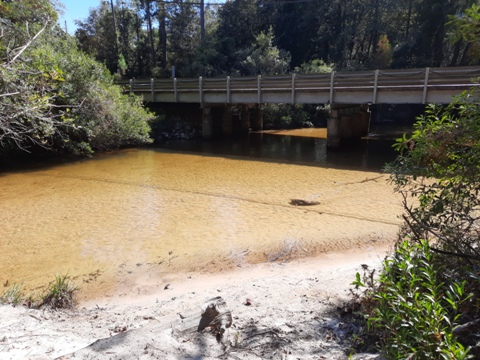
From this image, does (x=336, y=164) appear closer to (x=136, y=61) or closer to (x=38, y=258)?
(x=38, y=258)

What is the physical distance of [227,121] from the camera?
24844 mm

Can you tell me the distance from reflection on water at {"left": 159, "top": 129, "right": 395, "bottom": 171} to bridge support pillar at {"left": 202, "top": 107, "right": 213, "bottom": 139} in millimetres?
710

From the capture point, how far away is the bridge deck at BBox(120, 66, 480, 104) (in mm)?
13930

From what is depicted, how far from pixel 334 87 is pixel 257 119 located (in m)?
11.6

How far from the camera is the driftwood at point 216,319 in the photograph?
300 cm

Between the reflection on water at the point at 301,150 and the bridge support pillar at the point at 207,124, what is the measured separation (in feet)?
2.33

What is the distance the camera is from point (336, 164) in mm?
14727

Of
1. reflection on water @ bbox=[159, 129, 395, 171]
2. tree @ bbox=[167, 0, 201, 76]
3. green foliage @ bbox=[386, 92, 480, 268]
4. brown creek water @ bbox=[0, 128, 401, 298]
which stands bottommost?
brown creek water @ bbox=[0, 128, 401, 298]

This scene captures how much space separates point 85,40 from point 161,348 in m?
38.0

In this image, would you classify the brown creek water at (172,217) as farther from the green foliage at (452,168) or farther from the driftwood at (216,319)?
the green foliage at (452,168)

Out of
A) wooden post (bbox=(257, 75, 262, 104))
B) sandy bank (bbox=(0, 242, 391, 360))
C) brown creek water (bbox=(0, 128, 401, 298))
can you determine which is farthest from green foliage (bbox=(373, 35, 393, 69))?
sandy bank (bbox=(0, 242, 391, 360))

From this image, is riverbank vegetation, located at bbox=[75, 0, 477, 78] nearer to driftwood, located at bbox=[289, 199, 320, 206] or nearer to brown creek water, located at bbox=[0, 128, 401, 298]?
brown creek water, located at bbox=[0, 128, 401, 298]

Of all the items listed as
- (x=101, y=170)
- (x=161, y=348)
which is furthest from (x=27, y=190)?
(x=161, y=348)

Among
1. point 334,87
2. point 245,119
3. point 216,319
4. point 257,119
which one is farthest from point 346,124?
point 216,319
